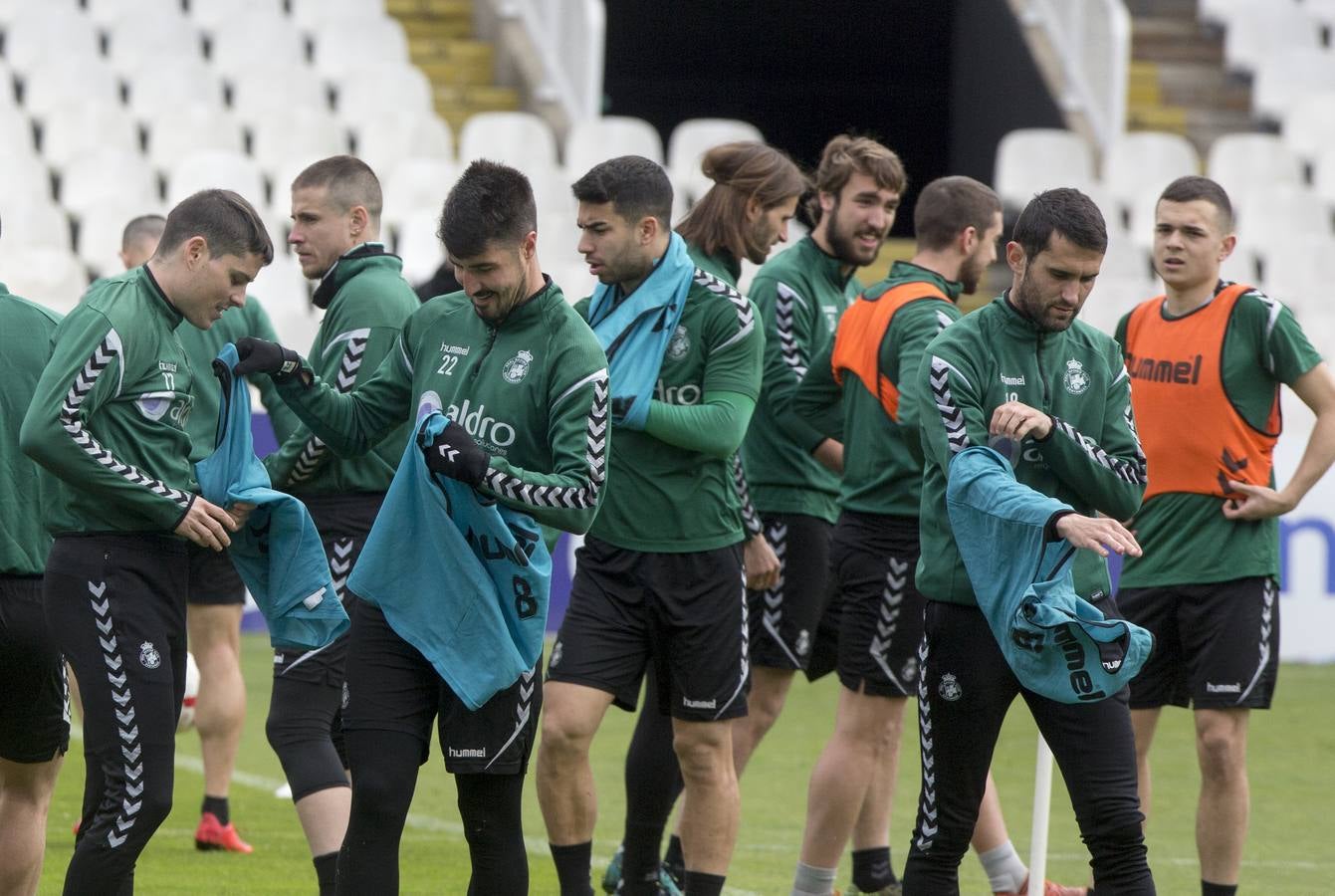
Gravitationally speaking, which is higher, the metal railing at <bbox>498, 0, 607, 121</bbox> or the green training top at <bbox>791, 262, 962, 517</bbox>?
the metal railing at <bbox>498, 0, 607, 121</bbox>

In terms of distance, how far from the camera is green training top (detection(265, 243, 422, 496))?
5.71 m

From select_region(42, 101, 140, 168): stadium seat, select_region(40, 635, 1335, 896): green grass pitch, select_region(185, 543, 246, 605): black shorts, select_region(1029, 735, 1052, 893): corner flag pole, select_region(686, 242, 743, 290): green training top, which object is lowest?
select_region(40, 635, 1335, 896): green grass pitch

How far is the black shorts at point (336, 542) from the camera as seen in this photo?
5.81m

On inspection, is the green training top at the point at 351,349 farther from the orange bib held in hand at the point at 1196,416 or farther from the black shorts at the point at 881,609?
the orange bib held in hand at the point at 1196,416

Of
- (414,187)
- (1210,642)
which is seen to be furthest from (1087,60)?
(1210,642)

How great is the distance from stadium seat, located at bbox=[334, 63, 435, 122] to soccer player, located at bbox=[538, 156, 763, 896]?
36.4 feet

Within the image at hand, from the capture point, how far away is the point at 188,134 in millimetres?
15602

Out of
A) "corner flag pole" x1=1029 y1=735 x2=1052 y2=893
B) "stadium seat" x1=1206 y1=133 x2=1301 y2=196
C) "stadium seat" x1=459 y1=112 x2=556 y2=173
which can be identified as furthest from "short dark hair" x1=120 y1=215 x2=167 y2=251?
"stadium seat" x1=1206 y1=133 x2=1301 y2=196

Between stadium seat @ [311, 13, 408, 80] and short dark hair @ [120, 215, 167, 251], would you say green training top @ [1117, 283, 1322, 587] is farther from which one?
stadium seat @ [311, 13, 408, 80]

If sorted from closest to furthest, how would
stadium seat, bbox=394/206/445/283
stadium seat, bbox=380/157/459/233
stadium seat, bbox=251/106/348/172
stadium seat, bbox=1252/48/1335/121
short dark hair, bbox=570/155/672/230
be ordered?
short dark hair, bbox=570/155/672/230
stadium seat, bbox=394/206/445/283
stadium seat, bbox=380/157/459/233
stadium seat, bbox=251/106/348/172
stadium seat, bbox=1252/48/1335/121

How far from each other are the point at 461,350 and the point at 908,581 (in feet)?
6.27

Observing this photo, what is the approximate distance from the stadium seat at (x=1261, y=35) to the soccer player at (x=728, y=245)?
12980 mm

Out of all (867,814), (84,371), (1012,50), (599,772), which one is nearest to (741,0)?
(1012,50)

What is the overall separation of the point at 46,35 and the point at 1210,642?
1265cm
